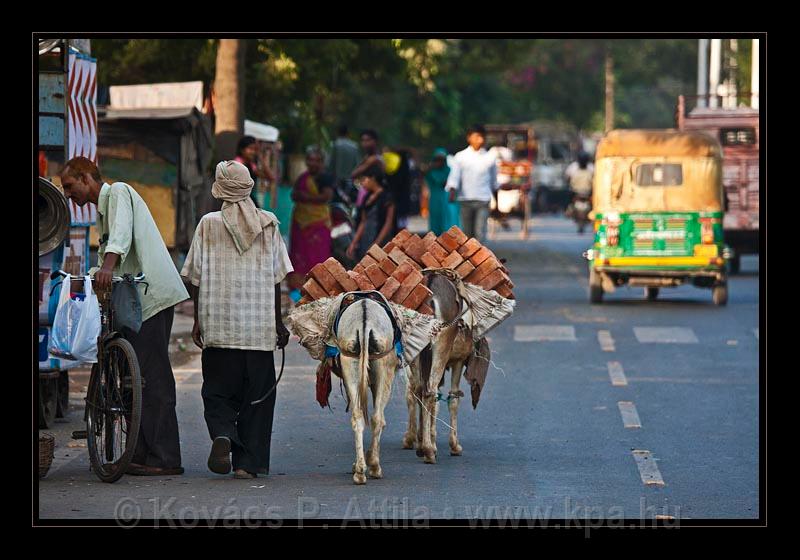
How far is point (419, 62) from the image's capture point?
1206 inches

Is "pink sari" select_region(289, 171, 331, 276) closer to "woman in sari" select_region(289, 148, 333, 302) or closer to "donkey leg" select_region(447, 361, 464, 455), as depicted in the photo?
"woman in sari" select_region(289, 148, 333, 302)

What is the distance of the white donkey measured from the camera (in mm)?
9070

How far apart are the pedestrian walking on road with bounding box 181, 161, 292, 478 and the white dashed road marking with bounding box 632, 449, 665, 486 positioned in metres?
2.17

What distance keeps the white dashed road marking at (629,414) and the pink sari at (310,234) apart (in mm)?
6047

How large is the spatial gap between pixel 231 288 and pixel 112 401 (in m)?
0.94

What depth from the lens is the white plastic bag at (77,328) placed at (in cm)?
962

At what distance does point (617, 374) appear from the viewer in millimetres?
14398

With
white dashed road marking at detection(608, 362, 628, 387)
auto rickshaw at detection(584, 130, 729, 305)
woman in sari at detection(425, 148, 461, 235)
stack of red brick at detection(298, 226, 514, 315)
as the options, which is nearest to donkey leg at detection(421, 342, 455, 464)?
stack of red brick at detection(298, 226, 514, 315)

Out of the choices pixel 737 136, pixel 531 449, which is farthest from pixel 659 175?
pixel 531 449
